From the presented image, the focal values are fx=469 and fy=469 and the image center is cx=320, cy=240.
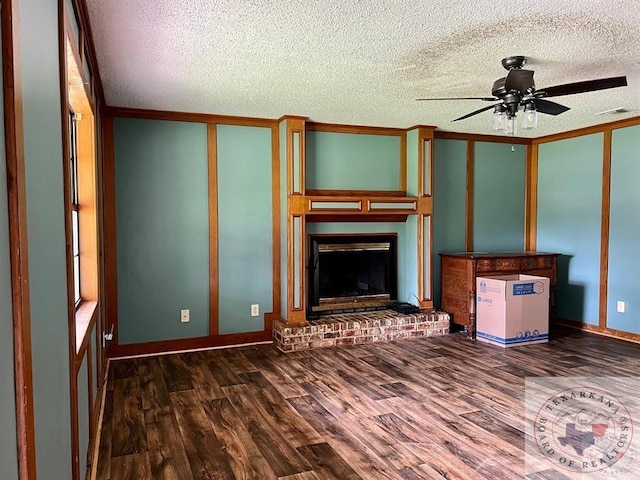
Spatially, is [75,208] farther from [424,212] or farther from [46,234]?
[424,212]

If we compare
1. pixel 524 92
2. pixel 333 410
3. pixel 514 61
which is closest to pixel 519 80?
pixel 524 92

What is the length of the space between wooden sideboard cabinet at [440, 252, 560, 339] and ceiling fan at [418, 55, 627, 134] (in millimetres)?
2161

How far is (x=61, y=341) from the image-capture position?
1.51 metres

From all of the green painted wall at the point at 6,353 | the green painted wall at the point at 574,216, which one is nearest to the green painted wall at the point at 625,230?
the green painted wall at the point at 574,216

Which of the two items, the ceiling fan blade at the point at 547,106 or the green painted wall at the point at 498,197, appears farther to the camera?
the green painted wall at the point at 498,197

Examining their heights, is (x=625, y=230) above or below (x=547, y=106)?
below

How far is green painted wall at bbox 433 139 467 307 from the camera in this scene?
5621 mm

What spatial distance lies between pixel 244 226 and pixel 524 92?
2.92 meters

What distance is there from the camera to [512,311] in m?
4.69

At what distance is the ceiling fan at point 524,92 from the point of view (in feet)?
9.03

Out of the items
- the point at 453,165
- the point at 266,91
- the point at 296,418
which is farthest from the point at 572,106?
the point at 296,418

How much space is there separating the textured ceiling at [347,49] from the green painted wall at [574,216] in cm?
130

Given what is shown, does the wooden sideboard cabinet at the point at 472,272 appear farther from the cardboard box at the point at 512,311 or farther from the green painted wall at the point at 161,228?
the green painted wall at the point at 161,228

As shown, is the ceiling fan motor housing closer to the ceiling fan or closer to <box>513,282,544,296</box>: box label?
the ceiling fan
